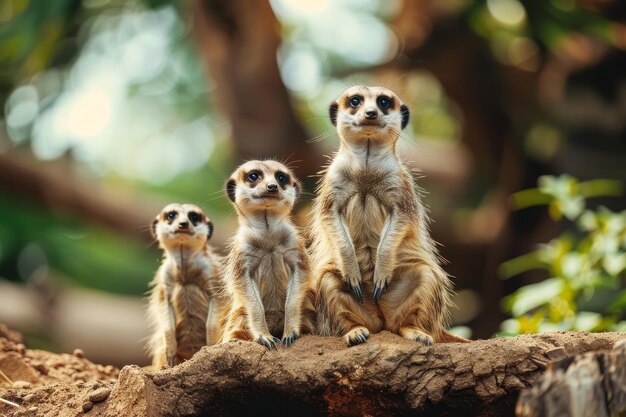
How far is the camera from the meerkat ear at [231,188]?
5.42m

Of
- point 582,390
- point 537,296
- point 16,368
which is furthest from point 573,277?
point 16,368

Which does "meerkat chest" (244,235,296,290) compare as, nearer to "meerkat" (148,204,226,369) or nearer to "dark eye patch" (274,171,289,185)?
"dark eye patch" (274,171,289,185)

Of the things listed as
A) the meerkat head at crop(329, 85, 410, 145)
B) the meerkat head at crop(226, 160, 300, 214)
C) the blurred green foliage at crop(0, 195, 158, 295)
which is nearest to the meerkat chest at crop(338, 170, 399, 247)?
the meerkat head at crop(329, 85, 410, 145)

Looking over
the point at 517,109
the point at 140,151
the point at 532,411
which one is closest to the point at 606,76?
the point at 517,109

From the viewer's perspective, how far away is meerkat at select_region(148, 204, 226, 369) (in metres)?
5.93

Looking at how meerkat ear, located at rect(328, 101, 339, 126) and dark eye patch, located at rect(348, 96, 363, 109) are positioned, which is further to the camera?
meerkat ear, located at rect(328, 101, 339, 126)

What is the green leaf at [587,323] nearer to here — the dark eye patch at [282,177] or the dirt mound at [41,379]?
the dark eye patch at [282,177]

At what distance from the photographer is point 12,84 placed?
14766 mm

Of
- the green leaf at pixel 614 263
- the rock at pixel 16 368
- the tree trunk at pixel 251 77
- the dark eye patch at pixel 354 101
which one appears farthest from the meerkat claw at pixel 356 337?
the tree trunk at pixel 251 77

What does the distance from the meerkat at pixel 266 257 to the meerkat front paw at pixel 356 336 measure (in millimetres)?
346

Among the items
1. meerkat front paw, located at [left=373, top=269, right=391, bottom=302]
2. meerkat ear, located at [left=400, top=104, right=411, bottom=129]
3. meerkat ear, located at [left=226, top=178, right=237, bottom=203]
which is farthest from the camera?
meerkat ear, located at [left=226, top=178, right=237, bottom=203]

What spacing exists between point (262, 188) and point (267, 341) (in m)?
0.89

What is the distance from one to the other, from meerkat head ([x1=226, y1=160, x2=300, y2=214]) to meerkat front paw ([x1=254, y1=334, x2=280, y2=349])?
2.50 ft

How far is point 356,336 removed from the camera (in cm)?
472
